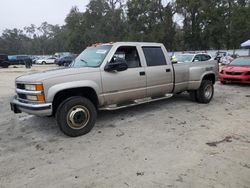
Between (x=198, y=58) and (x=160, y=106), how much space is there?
828cm

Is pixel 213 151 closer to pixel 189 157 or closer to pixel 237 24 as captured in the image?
pixel 189 157

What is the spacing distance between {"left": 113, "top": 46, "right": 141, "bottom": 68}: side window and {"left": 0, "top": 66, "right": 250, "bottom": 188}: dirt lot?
4.35 feet

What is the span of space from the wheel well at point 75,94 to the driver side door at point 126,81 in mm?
254

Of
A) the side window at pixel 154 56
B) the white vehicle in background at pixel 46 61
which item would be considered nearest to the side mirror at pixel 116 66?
the side window at pixel 154 56

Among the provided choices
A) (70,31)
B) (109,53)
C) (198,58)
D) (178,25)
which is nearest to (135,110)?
(109,53)

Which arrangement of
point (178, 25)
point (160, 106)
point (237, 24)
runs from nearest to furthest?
point (160, 106) → point (237, 24) → point (178, 25)

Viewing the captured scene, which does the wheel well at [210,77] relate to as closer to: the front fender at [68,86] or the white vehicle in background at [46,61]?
Answer: the front fender at [68,86]

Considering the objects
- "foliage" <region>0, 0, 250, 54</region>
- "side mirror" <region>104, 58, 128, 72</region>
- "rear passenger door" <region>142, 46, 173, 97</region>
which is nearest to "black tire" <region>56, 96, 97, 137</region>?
"side mirror" <region>104, 58, 128, 72</region>

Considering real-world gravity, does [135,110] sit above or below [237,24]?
below

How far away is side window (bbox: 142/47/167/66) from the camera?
6.98 meters

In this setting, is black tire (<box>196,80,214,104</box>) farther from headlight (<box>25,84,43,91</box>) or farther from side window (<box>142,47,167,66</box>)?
headlight (<box>25,84,43,91</box>)

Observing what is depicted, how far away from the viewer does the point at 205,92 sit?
8.50 meters

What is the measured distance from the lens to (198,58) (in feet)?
50.4

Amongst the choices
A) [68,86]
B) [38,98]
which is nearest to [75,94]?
[68,86]
